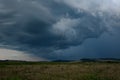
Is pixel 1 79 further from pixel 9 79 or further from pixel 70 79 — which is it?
→ pixel 70 79

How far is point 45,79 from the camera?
2936 centimetres

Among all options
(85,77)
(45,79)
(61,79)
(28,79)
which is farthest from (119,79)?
(28,79)

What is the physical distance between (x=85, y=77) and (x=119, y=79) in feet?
14.0

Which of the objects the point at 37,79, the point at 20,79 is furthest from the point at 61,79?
the point at 20,79

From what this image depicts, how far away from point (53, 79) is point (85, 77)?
454cm

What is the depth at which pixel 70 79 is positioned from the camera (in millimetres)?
29359

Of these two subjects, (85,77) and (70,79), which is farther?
(85,77)

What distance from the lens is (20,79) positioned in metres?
28.9

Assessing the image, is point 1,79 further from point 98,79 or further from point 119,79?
point 119,79

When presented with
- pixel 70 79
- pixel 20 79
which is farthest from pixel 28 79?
pixel 70 79

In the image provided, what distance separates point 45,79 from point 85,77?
17.5 feet

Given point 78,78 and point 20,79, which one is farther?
point 78,78

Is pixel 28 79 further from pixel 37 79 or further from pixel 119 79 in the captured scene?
pixel 119 79

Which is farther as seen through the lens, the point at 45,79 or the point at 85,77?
the point at 85,77
